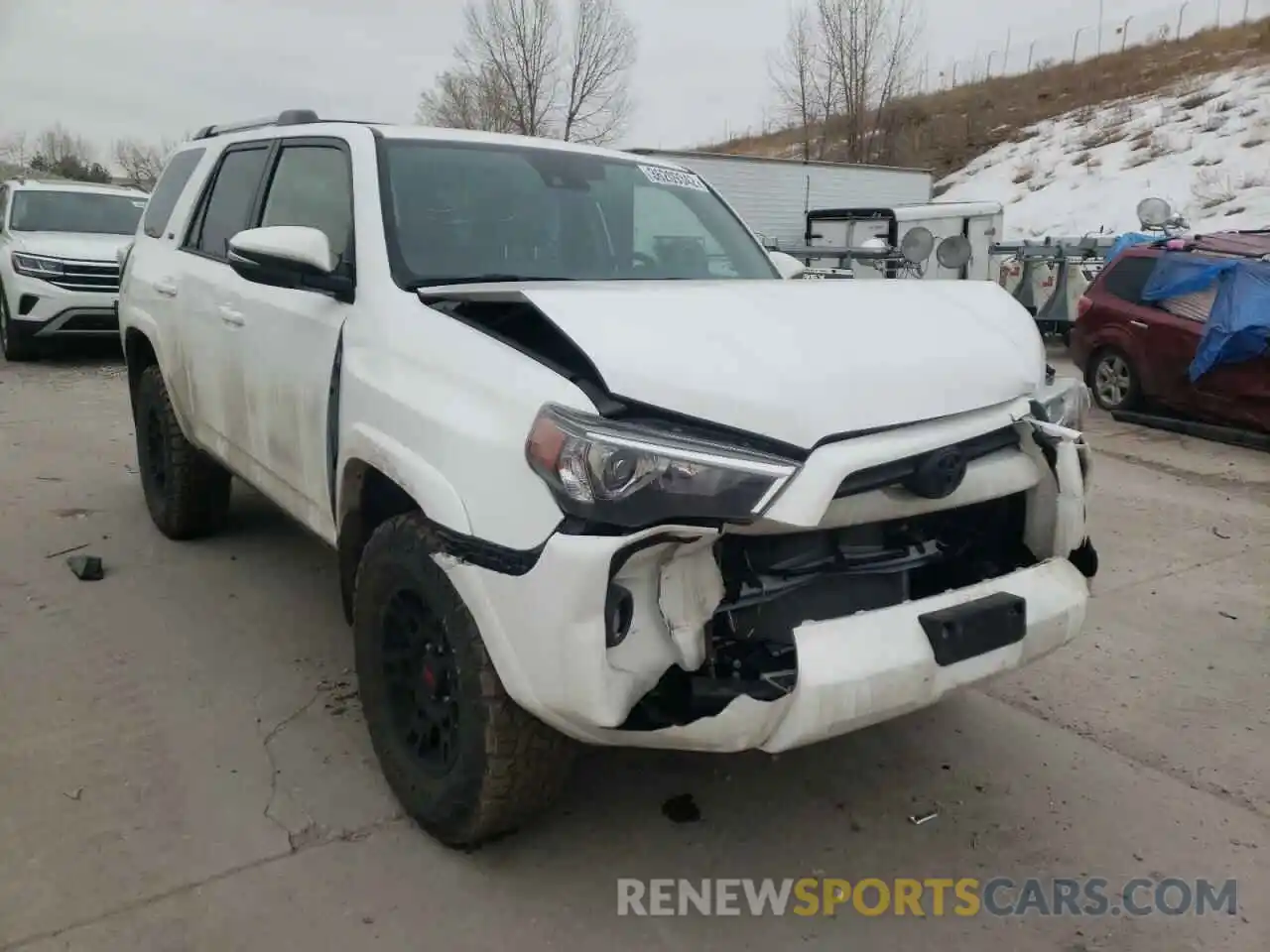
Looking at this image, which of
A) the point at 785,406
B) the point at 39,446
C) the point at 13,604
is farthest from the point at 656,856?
the point at 39,446

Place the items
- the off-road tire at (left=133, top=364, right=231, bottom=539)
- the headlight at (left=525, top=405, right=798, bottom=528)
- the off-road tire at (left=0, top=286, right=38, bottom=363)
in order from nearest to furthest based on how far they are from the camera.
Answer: the headlight at (left=525, top=405, right=798, bottom=528) → the off-road tire at (left=133, top=364, right=231, bottom=539) → the off-road tire at (left=0, top=286, right=38, bottom=363)

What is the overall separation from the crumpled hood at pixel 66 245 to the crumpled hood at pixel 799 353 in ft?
33.8

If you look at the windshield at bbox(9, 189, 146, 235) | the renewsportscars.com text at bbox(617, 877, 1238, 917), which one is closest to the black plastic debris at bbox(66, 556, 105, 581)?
the renewsportscars.com text at bbox(617, 877, 1238, 917)

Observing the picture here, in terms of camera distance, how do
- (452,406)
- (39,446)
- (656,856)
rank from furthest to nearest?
(39,446), (656,856), (452,406)

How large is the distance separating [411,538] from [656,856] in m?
1.09

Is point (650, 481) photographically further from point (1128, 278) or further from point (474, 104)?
point (474, 104)

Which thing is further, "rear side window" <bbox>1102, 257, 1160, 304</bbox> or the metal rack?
the metal rack

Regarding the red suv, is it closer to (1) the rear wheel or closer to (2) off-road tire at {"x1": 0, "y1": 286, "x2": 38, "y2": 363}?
(1) the rear wheel

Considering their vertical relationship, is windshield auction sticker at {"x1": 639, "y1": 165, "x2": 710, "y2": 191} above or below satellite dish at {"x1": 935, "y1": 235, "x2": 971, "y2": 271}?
above

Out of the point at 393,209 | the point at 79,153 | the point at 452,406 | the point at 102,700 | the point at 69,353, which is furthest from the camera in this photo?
the point at 79,153

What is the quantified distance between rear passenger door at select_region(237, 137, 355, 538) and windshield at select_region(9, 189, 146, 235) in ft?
30.2

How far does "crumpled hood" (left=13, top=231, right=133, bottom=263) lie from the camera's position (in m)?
10.9

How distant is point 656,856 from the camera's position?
2744 mm

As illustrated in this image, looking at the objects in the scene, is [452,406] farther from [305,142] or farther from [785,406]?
[305,142]
